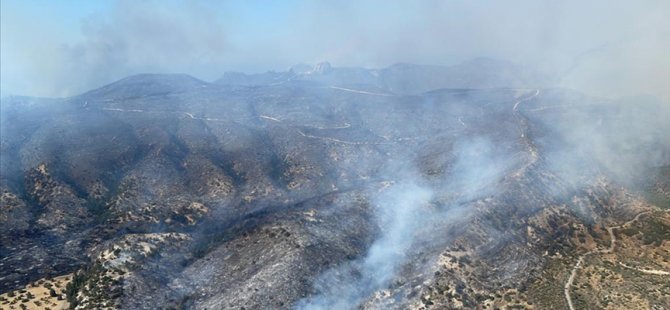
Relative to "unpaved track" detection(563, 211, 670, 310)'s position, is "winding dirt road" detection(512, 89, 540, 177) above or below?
above

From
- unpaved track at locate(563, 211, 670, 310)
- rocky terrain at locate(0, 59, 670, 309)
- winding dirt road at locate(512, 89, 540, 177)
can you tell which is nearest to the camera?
unpaved track at locate(563, 211, 670, 310)

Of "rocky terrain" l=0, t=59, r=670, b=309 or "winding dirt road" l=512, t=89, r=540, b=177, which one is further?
"winding dirt road" l=512, t=89, r=540, b=177

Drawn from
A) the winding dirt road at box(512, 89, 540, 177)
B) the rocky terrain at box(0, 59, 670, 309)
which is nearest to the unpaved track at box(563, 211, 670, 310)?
the rocky terrain at box(0, 59, 670, 309)

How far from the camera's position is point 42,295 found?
7631cm

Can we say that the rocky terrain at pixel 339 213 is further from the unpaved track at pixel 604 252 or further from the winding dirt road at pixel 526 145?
the winding dirt road at pixel 526 145

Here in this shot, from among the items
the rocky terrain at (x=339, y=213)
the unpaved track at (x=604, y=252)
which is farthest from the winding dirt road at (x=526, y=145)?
the unpaved track at (x=604, y=252)

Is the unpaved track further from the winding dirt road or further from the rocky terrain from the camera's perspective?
the winding dirt road

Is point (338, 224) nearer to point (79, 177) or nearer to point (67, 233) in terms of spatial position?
point (67, 233)

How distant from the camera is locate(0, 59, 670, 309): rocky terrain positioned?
72312 mm

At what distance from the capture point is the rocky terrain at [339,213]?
237 feet

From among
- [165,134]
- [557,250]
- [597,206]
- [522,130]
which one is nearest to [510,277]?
[557,250]

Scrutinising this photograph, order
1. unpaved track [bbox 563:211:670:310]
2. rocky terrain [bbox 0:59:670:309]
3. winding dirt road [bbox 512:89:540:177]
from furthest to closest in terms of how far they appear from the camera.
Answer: winding dirt road [bbox 512:89:540:177]
rocky terrain [bbox 0:59:670:309]
unpaved track [bbox 563:211:670:310]

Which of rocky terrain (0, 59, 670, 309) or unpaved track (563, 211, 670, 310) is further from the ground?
rocky terrain (0, 59, 670, 309)

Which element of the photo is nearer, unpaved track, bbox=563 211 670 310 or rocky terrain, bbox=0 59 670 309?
unpaved track, bbox=563 211 670 310
